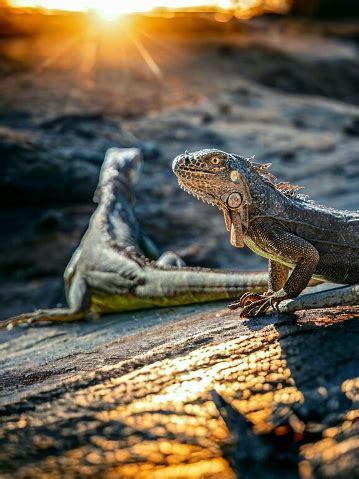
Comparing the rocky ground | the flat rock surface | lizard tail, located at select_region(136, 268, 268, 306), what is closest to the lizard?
lizard tail, located at select_region(136, 268, 268, 306)

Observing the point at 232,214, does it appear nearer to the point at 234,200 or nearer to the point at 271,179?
the point at 234,200

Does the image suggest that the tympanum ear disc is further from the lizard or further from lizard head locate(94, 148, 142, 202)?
lizard head locate(94, 148, 142, 202)

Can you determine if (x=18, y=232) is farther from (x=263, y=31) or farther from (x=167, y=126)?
(x=263, y=31)

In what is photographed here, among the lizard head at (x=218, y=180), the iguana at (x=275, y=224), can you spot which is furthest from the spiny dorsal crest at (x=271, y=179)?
the lizard head at (x=218, y=180)

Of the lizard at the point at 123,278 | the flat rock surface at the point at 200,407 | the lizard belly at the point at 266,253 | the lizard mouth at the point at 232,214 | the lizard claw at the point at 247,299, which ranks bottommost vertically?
the lizard at the point at 123,278

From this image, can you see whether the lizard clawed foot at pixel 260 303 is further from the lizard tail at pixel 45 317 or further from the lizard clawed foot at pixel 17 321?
the lizard clawed foot at pixel 17 321

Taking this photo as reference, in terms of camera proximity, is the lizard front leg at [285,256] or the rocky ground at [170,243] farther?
the lizard front leg at [285,256]

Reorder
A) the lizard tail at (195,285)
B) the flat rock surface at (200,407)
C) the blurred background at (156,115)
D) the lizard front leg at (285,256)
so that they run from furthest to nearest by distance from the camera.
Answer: the blurred background at (156,115) → the lizard tail at (195,285) → the lizard front leg at (285,256) → the flat rock surface at (200,407)
